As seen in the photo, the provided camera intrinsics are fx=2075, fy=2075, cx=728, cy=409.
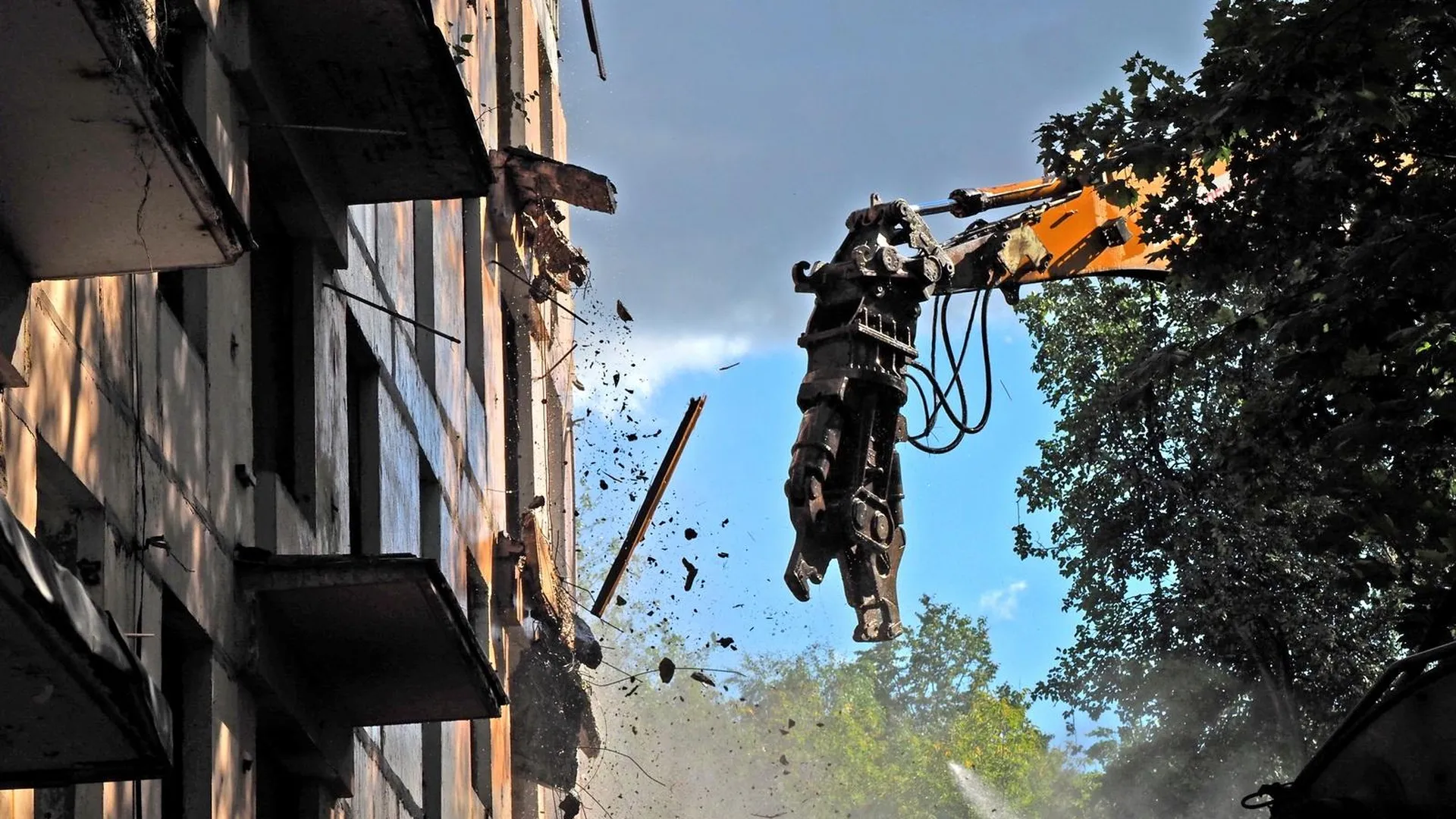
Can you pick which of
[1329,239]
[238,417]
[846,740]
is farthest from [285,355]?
[846,740]

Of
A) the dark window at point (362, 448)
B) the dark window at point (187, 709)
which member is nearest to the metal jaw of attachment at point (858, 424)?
the dark window at point (362, 448)

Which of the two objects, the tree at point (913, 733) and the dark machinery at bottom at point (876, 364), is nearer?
the dark machinery at bottom at point (876, 364)

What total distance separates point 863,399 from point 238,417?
5842 millimetres

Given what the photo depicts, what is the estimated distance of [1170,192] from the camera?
12602 millimetres

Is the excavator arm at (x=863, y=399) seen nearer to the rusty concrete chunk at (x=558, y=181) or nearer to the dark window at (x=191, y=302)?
the rusty concrete chunk at (x=558, y=181)

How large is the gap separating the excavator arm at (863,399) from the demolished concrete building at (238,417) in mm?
2604

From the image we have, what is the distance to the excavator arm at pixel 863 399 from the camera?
13.4m

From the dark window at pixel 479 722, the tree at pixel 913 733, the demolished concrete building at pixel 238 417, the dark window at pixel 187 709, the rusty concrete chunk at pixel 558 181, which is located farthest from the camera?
the tree at pixel 913 733

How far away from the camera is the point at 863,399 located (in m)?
13.9

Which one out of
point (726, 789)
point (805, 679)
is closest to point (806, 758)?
point (805, 679)

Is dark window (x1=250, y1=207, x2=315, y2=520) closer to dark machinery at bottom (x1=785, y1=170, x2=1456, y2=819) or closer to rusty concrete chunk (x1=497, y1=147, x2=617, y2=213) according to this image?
dark machinery at bottom (x1=785, y1=170, x2=1456, y2=819)

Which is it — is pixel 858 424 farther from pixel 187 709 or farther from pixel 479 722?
pixel 187 709

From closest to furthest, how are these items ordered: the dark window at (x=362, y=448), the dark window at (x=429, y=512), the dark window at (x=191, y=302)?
the dark window at (x=191, y=302), the dark window at (x=362, y=448), the dark window at (x=429, y=512)

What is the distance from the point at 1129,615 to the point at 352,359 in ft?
60.9
